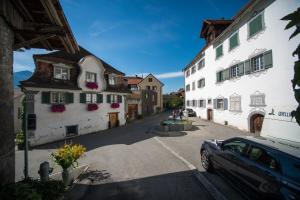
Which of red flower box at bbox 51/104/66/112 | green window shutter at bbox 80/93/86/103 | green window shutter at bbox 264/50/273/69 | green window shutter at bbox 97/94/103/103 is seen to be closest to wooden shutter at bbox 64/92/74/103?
red flower box at bbox 51/104/66/112

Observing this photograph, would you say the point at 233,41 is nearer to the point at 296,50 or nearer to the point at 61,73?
the point at 61,73

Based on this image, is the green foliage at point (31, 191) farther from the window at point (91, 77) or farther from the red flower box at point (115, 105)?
the red flower box at point (115, 105)

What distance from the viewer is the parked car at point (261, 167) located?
373cm

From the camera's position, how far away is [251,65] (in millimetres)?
15172

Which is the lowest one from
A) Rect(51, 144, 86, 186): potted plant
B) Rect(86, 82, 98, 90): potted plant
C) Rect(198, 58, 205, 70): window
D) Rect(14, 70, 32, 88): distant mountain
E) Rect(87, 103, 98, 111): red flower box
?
Rect(51, 144, 86, 186): potted plant

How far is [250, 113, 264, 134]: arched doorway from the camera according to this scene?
47.9 ft

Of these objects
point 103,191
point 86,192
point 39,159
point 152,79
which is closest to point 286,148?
point 103,191

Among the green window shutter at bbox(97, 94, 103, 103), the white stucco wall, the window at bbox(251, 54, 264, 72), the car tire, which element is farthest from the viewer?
the green window shutter at bbox(97, 94, 103, 103)

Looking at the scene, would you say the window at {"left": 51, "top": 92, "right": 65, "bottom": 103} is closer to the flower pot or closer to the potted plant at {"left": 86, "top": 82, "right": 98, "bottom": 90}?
the potted plant at {"left": 86, "top": 82, "right": 98, "bottom": 90}

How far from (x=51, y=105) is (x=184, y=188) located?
531 inches

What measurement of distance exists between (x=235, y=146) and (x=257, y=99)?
10.5 m

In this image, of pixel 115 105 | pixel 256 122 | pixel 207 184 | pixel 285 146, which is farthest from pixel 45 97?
pixel 256 122

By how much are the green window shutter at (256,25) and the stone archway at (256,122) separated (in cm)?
636

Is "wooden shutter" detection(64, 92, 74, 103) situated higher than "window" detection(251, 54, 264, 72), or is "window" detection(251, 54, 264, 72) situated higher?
"window" detection(251, 54, 264, 72)
